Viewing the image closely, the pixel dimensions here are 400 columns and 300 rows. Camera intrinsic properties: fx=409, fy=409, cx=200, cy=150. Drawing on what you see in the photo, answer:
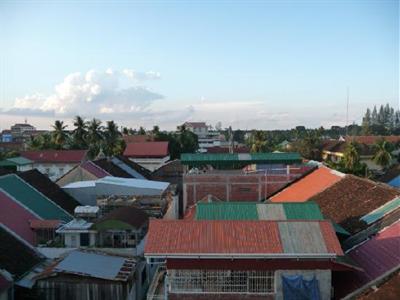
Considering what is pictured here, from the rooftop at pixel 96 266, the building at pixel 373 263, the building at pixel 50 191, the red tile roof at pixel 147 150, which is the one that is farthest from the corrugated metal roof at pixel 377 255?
the red tile roof at pixel 147 150

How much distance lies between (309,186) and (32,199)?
15.6 meters

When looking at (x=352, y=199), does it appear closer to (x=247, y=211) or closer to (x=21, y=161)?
(x=247, y=211)

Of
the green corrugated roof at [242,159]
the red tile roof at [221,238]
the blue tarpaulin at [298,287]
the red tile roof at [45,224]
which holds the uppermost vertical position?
the green corrugated roof at [242,159]

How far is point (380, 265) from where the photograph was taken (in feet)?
40.6

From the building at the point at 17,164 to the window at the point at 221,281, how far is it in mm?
34461

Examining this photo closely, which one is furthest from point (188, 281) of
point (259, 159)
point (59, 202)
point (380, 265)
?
point (259, 159)

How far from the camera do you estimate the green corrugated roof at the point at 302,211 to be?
48.5 feet

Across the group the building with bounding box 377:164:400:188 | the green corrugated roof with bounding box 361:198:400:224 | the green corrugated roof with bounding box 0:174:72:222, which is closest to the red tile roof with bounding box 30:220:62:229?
the green corrugated roof with bounding box 0:174:72:222

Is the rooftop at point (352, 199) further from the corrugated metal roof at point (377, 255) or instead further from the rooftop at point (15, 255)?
the rooftop at point (15, 255)

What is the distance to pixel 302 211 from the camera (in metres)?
15.1

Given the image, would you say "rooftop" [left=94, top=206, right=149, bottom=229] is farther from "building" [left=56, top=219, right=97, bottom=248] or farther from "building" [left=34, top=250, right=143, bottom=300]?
"building" [left=34, top=250, right=143, bottom=300]

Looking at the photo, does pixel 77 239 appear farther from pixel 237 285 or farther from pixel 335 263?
pixel 335 263

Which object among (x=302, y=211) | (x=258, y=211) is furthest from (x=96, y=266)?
(x=302, y=211)

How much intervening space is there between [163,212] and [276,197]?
23.6ft
